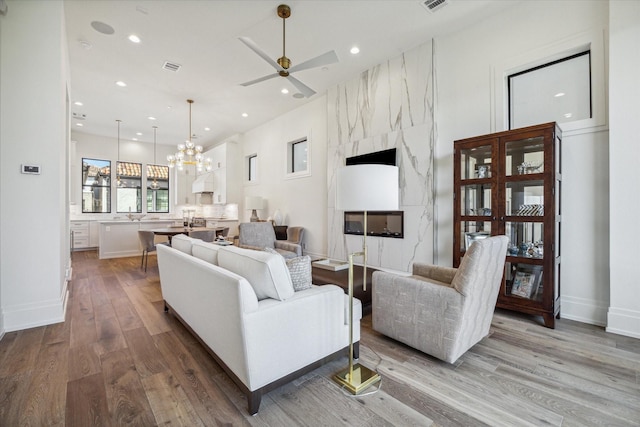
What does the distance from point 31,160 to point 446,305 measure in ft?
13.1

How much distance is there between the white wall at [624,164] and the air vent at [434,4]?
4.85 feet

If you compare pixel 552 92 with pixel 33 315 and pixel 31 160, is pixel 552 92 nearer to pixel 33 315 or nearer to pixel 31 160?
pixel 31 160

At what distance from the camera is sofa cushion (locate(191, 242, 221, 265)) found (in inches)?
88.7

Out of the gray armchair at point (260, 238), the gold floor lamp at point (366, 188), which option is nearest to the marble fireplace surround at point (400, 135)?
the gray armchair at point (260, 238)

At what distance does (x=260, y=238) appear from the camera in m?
5.02

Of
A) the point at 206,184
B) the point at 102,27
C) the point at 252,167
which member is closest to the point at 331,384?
the point at 102,27

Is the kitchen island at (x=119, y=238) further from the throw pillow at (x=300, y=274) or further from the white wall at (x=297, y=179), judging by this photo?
the throw pillow at (x=300, y=274)

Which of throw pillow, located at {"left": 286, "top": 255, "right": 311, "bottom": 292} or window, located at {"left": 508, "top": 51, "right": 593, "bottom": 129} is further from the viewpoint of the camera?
window, located at {"left": 508, "top": 51, "right": 593, "bottom": 129}

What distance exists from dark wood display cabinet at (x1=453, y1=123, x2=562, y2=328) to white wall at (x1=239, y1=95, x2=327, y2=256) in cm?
294

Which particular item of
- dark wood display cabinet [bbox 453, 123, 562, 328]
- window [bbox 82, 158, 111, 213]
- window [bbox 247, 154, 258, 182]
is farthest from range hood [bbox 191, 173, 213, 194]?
dark wood display cabinet [bbox 453, 123, 562, 328]

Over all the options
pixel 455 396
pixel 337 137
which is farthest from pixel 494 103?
pixel 455 396

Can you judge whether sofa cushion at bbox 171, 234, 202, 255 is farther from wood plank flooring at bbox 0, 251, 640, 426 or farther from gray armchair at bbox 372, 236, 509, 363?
gray armchair at bbox 372, 236, 509, 363

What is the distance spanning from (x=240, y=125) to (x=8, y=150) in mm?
5301

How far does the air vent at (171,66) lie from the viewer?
436cm
